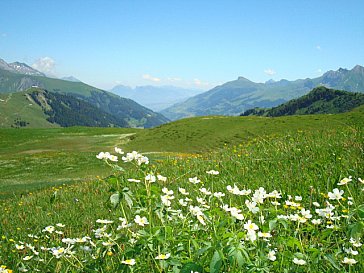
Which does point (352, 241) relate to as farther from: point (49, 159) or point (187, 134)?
point (187, 134)

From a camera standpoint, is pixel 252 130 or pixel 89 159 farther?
pixel 252 130

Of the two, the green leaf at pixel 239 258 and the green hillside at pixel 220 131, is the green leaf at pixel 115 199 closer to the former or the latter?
the green leaf at pixel 239 258

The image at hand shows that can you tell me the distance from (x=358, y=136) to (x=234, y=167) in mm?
3560

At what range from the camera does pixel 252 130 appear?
167 ft

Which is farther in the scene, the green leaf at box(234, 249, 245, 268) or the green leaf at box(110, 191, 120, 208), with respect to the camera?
the green leaf at box(110, 191, 120, 208)

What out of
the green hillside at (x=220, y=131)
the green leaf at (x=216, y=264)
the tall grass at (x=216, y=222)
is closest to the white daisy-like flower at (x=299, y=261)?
the tall grass at (x=216, y=222)

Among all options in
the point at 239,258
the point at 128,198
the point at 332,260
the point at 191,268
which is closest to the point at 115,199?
the point at 128,198

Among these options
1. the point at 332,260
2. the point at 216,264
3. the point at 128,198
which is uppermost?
the point at 128,198

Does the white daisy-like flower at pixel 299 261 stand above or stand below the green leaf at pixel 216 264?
below

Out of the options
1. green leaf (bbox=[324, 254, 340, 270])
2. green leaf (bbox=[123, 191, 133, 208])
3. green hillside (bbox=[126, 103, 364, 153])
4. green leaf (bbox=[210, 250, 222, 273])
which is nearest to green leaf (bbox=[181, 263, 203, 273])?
green leaf (bbox=[210, 250, 222, 273])

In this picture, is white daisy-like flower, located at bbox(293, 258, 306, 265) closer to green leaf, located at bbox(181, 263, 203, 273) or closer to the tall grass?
the tall grass

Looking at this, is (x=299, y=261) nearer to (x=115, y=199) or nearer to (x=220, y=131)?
(x=115, y=199)

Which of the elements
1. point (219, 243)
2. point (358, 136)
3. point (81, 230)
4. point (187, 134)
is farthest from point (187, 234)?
point (187, 134)

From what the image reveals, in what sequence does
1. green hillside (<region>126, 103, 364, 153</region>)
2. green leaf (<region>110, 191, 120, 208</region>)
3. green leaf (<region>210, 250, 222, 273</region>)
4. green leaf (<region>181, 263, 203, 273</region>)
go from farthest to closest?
1. green hillside (<region>126, 103, 364, 153</region>)
2. green leaf (<region>110, 191, 120, 208</region>)
3. green leaf (<region>181, 263, 203, 273</region>)
4. green leaf (<region>210, 250, 222, 273</region>)
